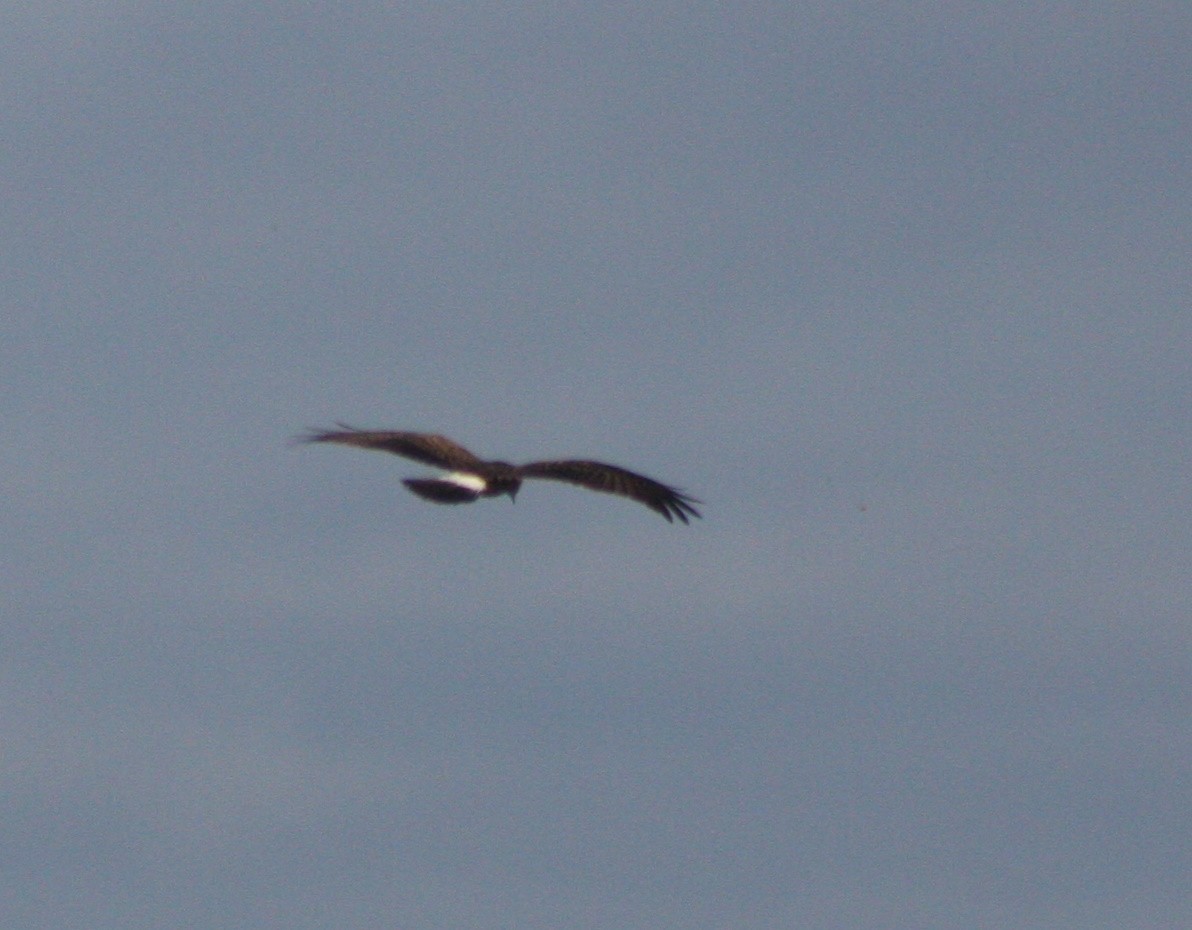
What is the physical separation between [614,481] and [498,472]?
131 centimetres

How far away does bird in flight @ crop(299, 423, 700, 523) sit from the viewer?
25891 mm

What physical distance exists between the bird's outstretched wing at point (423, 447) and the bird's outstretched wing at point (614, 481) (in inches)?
28.7

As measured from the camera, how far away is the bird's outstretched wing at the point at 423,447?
26344 mm

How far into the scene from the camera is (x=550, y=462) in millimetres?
26125

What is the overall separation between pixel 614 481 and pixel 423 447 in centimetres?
216

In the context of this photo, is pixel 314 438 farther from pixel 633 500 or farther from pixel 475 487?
pixel 633 500

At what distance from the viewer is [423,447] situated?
26.8 metres

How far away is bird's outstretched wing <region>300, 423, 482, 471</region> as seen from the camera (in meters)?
26.3

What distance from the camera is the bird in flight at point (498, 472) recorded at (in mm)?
25891

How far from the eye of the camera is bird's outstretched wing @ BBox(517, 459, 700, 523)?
26109mm

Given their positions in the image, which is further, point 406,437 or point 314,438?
point 406,437

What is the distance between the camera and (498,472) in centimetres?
2600

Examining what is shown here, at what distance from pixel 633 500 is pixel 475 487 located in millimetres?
1849

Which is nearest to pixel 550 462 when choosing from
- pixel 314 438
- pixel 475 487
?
pixel 475 487
